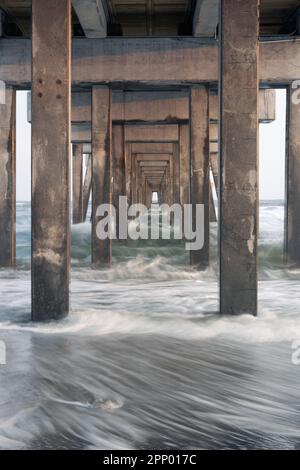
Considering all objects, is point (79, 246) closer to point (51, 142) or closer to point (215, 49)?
point (215, 49)

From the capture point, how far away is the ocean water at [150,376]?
2.43 metres

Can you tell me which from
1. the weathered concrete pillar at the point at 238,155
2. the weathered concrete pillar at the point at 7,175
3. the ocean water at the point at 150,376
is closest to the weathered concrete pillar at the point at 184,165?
the weathered concrete pillar at the point at 7,175

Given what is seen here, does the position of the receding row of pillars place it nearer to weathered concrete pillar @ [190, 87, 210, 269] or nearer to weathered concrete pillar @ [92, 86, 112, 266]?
weathered concrete pillar @ [190, 87, 210, 269]

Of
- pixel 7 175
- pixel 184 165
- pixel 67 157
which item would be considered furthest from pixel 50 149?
pixel 184 165

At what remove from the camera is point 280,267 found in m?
9.58

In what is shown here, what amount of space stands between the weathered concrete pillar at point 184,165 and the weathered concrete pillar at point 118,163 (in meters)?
1.56

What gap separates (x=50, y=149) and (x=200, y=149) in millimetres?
4624

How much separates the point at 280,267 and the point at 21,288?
5.16 meters

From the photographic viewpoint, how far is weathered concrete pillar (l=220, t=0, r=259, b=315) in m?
4.53

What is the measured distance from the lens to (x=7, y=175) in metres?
8.80

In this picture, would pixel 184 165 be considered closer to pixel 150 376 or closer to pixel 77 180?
pixel 77 180

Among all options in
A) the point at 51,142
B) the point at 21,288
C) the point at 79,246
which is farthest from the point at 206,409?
the point at 79,246

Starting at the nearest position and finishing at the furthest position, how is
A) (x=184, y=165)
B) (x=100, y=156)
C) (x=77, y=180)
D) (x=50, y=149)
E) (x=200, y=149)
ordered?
(x=50, y=149)
(x=200, y=149)
(x=100, y=156)
(x=184, y=165)
(x=77, y=180)

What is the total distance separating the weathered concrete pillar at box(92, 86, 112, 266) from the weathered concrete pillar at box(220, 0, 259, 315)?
4.57 metres
